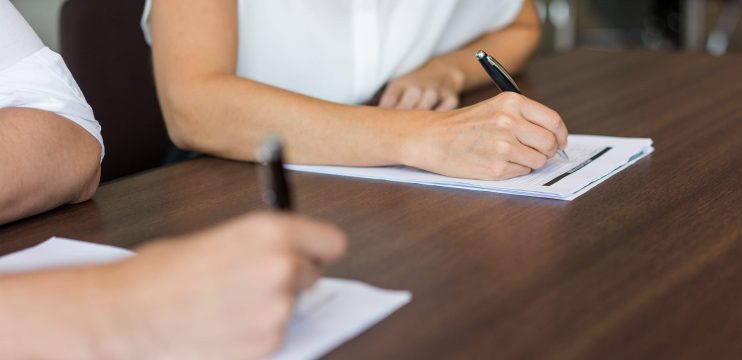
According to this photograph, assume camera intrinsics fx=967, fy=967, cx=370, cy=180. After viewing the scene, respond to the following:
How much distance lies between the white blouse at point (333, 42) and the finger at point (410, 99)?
0.08 meters

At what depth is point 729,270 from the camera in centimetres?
78

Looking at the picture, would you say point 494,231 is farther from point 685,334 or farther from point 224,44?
point 224,44

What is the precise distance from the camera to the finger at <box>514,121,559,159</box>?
3.47 ft

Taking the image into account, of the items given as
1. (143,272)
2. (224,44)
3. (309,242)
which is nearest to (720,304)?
(309,242)

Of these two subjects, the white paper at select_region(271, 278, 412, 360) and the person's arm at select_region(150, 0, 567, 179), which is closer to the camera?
the white paper at select_region(271, 278, 412, 360)

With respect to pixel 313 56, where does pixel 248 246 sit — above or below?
above

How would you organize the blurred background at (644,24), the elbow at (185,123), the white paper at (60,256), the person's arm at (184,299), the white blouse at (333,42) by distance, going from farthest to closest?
the blurred background at (644,24)
the white blouse at (333,42)
the elbow at (185,123)
the white paper at (60,256)
the person's arm at (184,299)

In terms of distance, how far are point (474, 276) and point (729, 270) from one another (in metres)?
0.20

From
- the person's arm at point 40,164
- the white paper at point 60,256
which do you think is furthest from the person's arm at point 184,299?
the person's arm at point 40,164

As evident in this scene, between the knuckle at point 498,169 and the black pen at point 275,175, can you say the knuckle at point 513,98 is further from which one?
the black pen at point 275,175

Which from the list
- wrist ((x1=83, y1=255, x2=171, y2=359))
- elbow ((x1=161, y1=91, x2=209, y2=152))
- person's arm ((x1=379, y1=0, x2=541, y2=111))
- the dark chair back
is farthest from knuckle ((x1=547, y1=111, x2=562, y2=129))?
the dark chair back

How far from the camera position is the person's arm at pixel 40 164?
996 mm

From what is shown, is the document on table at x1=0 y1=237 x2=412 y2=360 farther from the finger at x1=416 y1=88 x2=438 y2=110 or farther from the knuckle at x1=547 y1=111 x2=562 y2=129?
the finger at x1=416 y1=88 x2=438 y2=110

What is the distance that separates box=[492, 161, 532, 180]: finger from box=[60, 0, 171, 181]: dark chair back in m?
0.72
